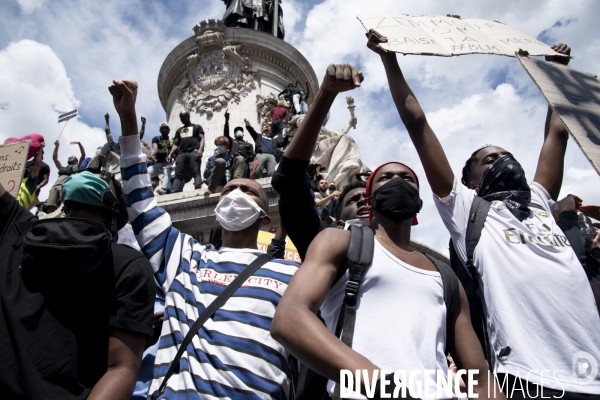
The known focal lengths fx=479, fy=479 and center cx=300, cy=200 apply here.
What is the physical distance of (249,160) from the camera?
11.1 meters

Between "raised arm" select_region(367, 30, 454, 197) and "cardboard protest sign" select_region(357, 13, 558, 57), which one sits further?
"cardboard protest sign" select_region(357, 13, 558, 57)

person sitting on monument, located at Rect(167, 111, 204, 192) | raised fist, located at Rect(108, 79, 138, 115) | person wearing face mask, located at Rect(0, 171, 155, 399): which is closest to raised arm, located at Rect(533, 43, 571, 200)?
person wearing face mask, located at Rect(0, 171, 155, 399)

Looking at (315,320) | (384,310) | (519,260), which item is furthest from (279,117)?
(315,320)

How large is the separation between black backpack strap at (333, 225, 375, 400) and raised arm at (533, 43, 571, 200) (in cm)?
148

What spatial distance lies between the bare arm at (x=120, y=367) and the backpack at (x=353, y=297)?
2.33 ft

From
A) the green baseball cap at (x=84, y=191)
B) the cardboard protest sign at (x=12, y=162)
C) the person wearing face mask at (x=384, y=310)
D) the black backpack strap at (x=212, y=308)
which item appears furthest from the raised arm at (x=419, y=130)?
the cardboard protest sign at (x=12, y=162)

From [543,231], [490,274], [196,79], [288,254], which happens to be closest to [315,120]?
[490,274]

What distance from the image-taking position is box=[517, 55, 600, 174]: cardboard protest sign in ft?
7.59

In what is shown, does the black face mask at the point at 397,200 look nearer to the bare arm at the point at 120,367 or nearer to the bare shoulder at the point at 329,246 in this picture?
the bare shoulder at the point at 329,246

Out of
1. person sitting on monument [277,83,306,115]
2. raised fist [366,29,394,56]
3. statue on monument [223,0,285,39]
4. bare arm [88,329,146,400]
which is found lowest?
bare arm [88,329,146,400]

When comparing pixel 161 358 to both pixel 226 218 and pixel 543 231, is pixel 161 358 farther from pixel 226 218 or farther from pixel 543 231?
pixel 543 231

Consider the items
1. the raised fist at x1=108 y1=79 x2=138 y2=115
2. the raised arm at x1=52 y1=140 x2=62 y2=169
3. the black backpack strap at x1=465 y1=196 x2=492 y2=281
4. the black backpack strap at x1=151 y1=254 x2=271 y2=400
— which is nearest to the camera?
the black backpack strap at x1=151 y1=254 x2=271 y2=400

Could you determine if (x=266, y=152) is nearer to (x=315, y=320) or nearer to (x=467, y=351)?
(x=467, y=351)

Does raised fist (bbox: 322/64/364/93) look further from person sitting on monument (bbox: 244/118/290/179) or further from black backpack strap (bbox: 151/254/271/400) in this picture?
person sitting on monument (bbox: 244/118/290/179)
